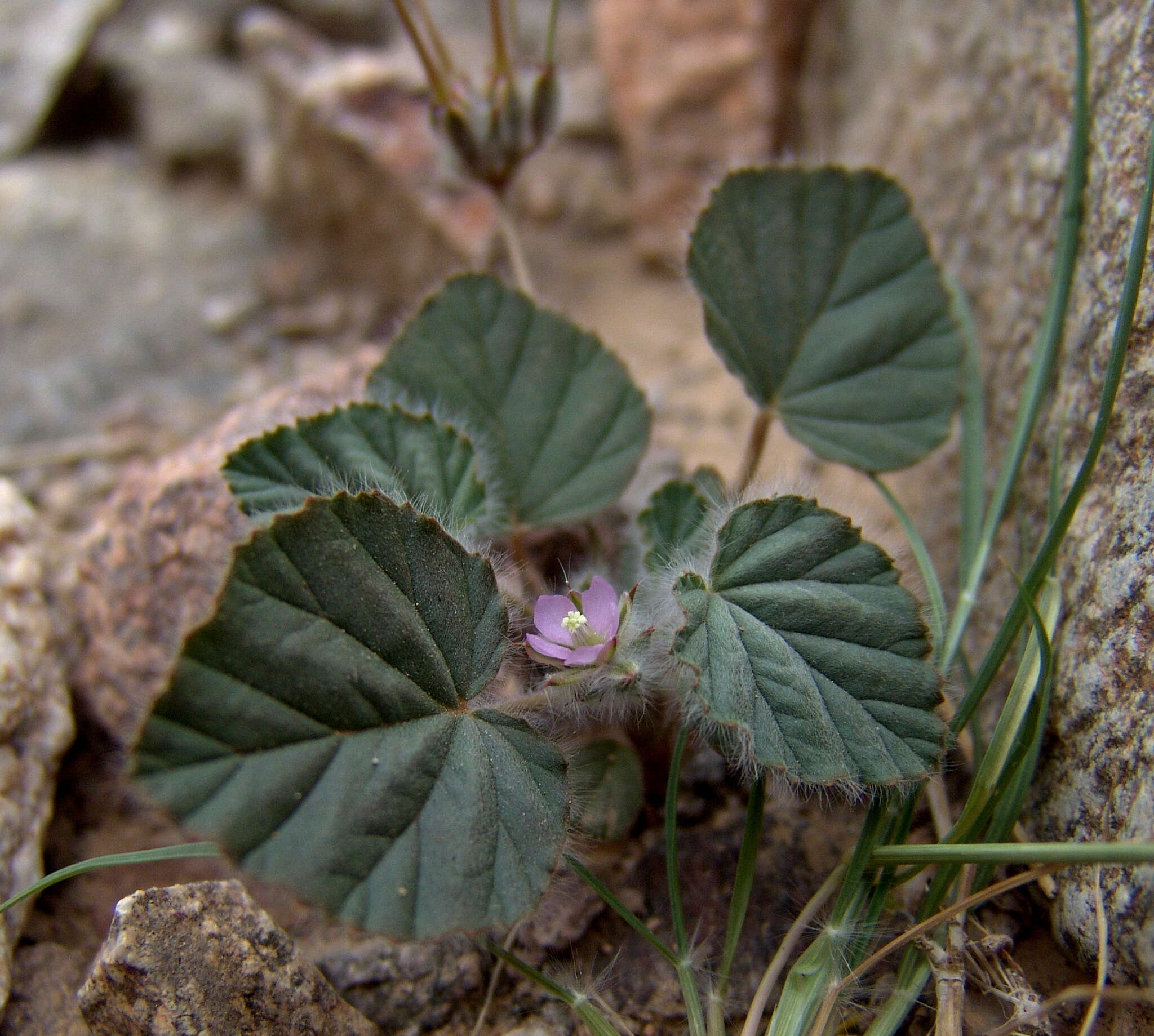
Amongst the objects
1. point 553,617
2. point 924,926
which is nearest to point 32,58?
point 553,617

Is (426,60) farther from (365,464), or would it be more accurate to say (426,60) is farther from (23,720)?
(23,720)

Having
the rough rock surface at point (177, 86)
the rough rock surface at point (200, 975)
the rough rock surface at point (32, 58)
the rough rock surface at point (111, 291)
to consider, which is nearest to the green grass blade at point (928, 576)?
the rough rock surface at point (200, 975)

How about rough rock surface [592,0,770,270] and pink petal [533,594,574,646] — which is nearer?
pink petal [533,594,574,646]

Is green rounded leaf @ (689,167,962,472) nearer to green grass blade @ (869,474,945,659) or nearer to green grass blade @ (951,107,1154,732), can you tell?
green grass blade @ (869,474,945,659)

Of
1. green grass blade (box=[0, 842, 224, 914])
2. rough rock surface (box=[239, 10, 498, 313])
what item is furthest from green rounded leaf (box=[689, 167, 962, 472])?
rough rock surface (box=[239, 10, 498, 313])

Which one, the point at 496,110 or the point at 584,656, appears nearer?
the point at 584,656

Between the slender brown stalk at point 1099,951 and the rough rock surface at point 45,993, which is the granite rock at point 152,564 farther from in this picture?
the slender brown stalk at point 1099,951
